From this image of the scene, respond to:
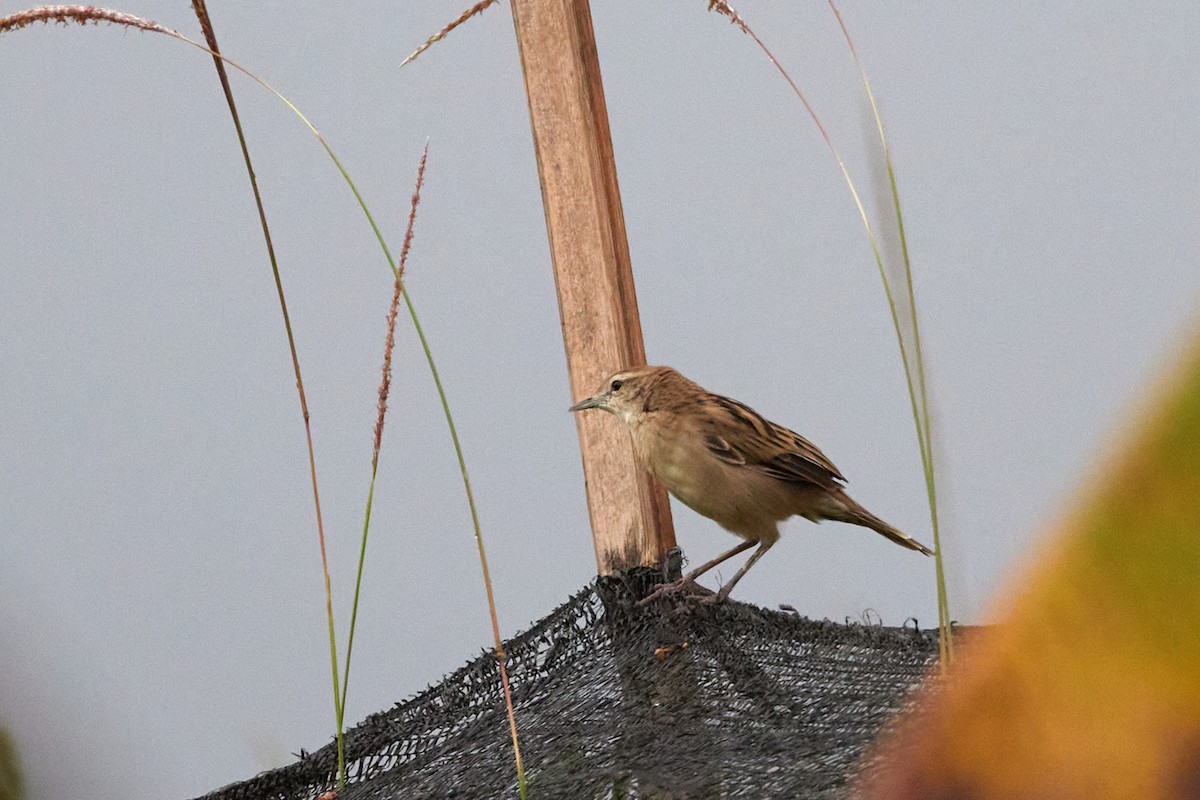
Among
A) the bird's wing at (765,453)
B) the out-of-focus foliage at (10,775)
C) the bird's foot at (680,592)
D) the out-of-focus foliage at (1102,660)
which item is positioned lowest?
the out-of-focus foliage at (1102,660)

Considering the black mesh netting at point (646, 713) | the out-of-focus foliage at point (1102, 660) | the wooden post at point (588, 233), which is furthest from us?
the wooden post at point (588, 233)

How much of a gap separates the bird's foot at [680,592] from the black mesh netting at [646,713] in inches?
0.9

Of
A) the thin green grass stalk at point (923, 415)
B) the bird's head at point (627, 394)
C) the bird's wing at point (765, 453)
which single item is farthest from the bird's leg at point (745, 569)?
the thin green grass stalk at point (923, 415)

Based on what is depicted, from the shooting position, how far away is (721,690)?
2.17m

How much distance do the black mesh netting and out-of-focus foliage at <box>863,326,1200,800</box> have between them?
4.73 feet

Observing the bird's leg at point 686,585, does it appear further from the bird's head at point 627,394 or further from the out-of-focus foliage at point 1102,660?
the out-of-focus foliage at point 1102,660

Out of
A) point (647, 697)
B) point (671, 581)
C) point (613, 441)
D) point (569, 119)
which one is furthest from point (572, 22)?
point (647, 697)

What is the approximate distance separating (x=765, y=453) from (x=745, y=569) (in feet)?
0.83

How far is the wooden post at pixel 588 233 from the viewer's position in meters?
2.71

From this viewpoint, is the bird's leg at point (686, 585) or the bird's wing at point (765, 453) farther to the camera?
the bird's wing at point (765, 453)

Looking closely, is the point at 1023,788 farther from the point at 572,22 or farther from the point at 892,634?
the point at 572,22

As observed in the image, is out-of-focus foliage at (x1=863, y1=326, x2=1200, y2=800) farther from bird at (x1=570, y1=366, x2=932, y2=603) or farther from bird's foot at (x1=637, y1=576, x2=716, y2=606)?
bird at (x1=570, y1=366, x2=932, y2=603)

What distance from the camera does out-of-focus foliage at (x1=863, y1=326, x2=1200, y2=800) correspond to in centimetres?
17

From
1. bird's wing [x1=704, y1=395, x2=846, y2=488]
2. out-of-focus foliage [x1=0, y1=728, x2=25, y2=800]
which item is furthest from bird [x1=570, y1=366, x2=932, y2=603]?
out-of-focus foliage [x1=0, y1=728, x2=25, y2=800]
